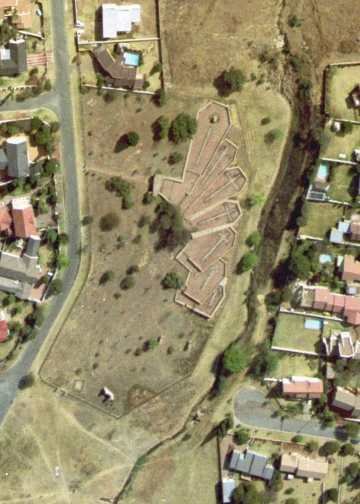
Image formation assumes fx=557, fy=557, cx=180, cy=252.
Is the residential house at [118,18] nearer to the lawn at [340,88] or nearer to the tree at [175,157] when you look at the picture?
the tree at [175,157]

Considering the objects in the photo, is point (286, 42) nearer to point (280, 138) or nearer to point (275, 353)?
point (280, 138)

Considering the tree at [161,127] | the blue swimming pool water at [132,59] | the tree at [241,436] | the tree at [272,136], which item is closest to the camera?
the blue swimming pool water at [132,59]

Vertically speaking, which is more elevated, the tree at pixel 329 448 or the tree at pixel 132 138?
the tree at pixel 132 138

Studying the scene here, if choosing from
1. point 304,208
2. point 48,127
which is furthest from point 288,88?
point 48,127

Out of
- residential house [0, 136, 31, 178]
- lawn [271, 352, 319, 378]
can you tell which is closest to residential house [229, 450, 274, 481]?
lawn [271, 352, 319, 378]

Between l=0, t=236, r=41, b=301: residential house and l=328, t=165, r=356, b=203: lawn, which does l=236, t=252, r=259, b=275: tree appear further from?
l=0, t=236, r=41, b=301: residential house

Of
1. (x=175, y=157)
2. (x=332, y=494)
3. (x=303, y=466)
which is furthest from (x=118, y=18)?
(x=332, y=494)

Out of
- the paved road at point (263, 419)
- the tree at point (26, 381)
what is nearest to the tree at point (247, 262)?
the paved road at point (263, 419)
